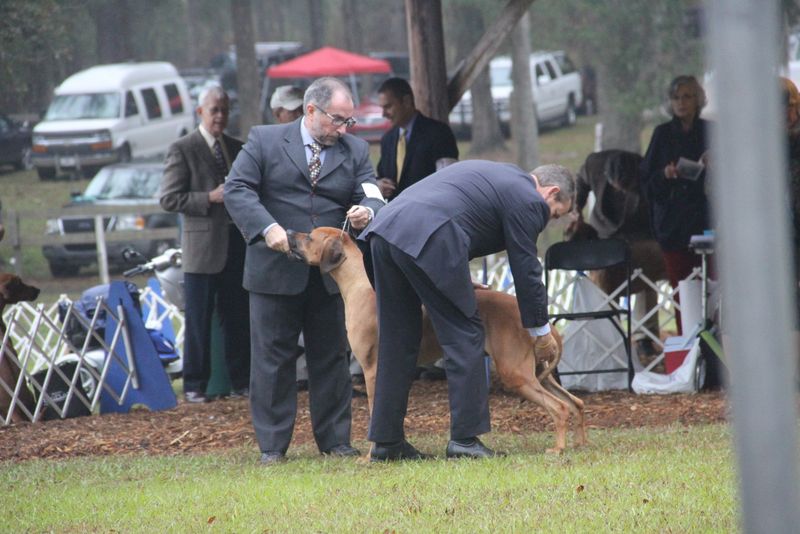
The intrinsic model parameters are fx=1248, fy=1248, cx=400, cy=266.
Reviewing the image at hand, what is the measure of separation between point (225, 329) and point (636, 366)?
2.94 m

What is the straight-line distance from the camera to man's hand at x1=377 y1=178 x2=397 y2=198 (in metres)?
8.34

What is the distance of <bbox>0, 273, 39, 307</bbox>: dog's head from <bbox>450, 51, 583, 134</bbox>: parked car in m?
26.8

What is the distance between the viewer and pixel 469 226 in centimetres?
542

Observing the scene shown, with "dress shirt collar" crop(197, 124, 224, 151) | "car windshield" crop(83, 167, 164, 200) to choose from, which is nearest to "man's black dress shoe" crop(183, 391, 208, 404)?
"dress shirt collar" crop(197, 124, 224, 151)

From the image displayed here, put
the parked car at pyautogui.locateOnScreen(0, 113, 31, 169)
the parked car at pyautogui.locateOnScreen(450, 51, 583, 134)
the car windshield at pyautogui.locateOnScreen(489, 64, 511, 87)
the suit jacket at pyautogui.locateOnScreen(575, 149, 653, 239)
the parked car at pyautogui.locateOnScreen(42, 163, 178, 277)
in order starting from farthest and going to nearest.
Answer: the car windshield at pyautogui.locateOnScreen(489, 64, 511, 87) < the parked car at pyautogui.locateOnScreen(450, 51, 583, 134) < the parked car at pyautogui.locateOnScreen(0, 113, 31, 169) < the parked car at pyautogui.locateOnScreen(42, 163, 178, 277) < the suit jacket at pyautogui.locateOnScreen(575, 149, 653, 239)

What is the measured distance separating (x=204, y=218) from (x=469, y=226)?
332 centimetres

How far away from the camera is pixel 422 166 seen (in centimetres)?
845

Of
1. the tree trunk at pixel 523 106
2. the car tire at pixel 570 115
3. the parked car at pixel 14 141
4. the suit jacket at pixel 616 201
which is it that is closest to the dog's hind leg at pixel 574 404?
the suit jacket at pixel 616 201

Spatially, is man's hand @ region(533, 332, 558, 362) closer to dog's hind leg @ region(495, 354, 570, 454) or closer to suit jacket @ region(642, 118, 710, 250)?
dog's hind leg @ region(495, 354, 570, 454)

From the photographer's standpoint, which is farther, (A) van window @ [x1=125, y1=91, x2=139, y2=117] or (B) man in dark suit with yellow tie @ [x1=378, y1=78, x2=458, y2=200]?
(A) van window @ [x1=125, y1=91, x2=139, y2=117]

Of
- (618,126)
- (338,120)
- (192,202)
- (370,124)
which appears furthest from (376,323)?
(370,124)

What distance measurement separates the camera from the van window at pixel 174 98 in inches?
1160

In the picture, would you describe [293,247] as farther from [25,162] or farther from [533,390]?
[25,162]

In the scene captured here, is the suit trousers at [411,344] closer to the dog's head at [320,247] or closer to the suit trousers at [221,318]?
the dog's head at [320,247]
